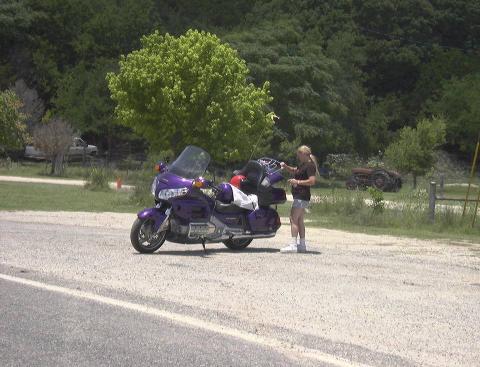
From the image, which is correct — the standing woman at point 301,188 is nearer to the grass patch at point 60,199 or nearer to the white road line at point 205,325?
the white road line at point 205,325

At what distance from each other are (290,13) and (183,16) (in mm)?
9609

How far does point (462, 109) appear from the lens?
8131cm

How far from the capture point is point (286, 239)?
739 inches

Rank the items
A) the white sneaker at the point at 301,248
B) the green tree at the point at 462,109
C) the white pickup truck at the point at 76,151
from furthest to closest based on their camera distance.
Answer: the green tree at the point at 462,109
the white pickup truck at the point at 76,151
the white sneaker at the point at 301,248

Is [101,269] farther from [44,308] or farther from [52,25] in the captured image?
[52,25]

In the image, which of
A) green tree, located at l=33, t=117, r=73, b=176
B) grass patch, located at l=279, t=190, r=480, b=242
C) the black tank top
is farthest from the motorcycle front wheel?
green tree, located at l=33, t=117, r=73, b=176

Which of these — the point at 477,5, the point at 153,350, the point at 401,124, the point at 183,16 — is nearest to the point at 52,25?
the point at 183,16

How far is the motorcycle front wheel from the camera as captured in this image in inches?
573

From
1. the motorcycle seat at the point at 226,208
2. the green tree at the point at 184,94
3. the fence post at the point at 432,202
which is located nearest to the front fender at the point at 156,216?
the motorcycle seat at the point at 226,208

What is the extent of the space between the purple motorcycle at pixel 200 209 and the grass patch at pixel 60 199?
11.0m

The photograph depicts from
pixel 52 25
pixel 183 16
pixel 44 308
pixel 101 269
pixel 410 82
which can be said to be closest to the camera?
pixel 44 308

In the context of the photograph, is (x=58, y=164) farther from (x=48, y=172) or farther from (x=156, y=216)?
(x=156, y=216)

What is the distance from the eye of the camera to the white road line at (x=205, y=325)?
7.85 metres

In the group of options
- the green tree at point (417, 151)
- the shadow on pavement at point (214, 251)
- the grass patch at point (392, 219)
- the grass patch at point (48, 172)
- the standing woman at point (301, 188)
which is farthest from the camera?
the green tree at point (417, 151)
